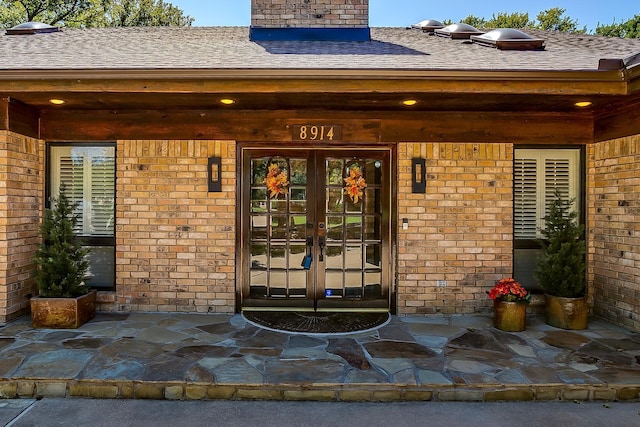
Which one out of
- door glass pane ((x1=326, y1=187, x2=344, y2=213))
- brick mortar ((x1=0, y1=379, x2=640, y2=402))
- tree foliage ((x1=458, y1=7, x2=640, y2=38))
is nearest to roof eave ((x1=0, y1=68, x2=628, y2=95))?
door glass pane ((x1=326, y1=187, x2=344, y2=213))

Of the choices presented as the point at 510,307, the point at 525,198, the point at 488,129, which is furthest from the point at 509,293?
the point at 488,129

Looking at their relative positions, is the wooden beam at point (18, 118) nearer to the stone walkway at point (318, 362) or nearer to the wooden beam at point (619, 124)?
the stone walkway at point (318, 362)

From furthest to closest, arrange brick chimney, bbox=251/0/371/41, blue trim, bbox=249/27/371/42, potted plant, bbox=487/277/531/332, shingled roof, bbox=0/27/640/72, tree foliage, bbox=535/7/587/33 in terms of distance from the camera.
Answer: tree foliage, bbox=535/7/587/33 < brick chimney, bbox=251/0/371/41 < blue trim, bbox=249/27/371/42 < potted plant, bbox=487/277/531/332 < shingled roof, bbox=0/27/640/72

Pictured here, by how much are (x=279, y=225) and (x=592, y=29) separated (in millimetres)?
22623

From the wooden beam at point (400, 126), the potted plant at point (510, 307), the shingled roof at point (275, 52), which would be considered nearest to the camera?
the shingled roof at point (275, 52)

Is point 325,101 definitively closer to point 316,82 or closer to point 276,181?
point 316,82

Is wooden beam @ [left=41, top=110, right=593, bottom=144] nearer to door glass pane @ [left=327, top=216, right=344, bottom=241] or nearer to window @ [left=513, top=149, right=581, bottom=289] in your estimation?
window @ [left=513, top=149, right=581, bottom=289]

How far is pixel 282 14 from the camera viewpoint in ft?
20.7

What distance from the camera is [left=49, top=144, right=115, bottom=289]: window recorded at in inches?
196

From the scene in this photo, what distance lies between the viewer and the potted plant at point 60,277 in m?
4.25

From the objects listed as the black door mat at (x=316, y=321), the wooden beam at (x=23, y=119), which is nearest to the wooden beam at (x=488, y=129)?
the black door mat at (x=316, y=321)

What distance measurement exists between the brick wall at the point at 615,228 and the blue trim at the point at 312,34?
343cm

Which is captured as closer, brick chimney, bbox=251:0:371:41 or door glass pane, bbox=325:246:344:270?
door glass pane, bbox=325:246:344:270

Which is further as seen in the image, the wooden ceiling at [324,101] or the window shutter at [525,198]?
the window shutter at [525,198]
